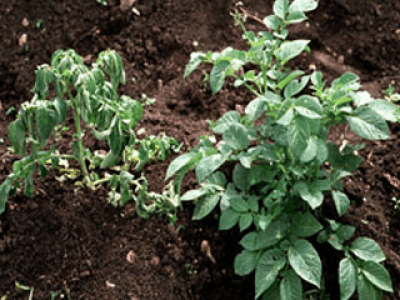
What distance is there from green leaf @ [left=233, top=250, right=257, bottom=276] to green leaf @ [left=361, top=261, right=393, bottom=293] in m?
0.44

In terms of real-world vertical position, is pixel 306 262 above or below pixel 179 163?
below

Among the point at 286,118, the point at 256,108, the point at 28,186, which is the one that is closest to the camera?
the point at 286,118

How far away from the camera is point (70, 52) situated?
2.67 m

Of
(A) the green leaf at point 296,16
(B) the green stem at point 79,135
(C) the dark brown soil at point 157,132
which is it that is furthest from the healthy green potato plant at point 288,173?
(B) the green stem at point 79,135

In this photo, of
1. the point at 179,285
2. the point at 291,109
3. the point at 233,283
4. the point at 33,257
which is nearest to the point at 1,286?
the point at 33,257

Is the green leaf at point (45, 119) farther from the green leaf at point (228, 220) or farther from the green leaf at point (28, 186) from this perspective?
the green leaf at point (228, 220)

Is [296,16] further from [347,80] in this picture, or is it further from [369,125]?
[369,125]

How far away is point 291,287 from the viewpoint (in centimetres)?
261

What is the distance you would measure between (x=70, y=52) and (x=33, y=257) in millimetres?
891

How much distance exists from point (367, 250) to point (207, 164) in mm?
731

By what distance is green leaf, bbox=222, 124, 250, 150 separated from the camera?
2670mm

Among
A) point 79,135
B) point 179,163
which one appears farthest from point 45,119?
point 179,163

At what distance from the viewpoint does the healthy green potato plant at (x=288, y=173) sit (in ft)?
8.42

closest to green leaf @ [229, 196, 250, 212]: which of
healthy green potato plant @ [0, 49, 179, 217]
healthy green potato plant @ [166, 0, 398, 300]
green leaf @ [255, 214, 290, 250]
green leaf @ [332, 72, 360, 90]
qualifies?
healthy green potato plant @ [166, 0, 398, 300]
